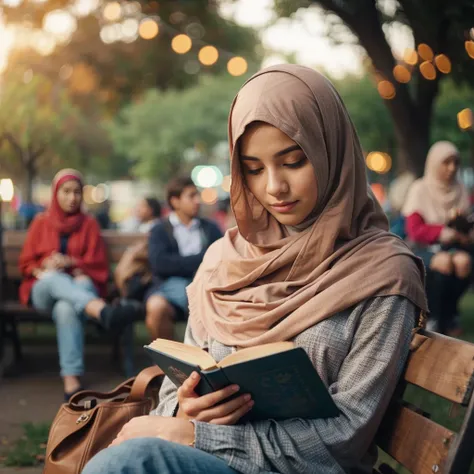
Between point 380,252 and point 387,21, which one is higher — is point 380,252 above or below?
below

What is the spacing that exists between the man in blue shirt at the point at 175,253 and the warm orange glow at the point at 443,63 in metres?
3.86

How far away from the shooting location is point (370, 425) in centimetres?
232

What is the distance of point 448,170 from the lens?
9.11 meters

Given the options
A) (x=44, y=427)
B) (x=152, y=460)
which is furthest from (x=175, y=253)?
(x=152, y=460)

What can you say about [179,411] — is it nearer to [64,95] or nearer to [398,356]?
[398,356]

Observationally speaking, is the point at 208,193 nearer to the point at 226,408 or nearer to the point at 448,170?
the point at 448,170

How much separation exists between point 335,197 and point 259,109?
1.09ft

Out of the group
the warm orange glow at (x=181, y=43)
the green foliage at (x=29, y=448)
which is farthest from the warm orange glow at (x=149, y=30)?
the green foliage at (x=29, y=448)

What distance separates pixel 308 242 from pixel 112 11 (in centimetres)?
2405

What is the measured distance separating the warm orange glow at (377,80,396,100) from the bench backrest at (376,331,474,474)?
8.83 metres

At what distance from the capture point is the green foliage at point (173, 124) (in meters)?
38.3

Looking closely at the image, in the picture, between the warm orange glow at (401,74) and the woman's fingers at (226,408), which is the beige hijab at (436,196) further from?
the woman's fingers at (226,408)

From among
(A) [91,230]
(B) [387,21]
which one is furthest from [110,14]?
(A) [91,230]

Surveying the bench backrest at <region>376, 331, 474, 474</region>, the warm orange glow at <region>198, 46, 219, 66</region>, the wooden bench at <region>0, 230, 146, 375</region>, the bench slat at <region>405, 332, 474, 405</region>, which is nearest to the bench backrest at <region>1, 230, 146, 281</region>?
the wooden bench at <region>0, 230, 146, 375</region>
